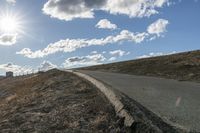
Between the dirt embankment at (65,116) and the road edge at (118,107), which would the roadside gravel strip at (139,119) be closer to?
the road edge at (118,107)

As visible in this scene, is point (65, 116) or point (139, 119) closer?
point (139, 119)

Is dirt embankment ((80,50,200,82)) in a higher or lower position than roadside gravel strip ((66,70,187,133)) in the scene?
higher

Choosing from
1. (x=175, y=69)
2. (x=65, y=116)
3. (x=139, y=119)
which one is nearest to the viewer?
(x=139, y=119)

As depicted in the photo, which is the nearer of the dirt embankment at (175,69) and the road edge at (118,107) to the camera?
the road edge at (118,107)

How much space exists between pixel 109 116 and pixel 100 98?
2.27 metres

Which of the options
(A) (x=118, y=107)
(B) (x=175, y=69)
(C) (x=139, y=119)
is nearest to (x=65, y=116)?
(A) (x=118, y=107)

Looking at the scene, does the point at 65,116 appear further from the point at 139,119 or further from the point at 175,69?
the point at 175,69

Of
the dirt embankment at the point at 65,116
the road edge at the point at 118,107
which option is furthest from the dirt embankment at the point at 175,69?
the dirt embankment at the point at 65,116

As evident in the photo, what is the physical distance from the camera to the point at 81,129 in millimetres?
8523

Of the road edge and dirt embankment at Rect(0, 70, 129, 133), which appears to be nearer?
the road edge

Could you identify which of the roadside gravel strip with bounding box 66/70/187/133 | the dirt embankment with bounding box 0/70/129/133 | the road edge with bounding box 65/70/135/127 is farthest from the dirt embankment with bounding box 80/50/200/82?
the roadside gravel strip with bounding box 66/70/187/133

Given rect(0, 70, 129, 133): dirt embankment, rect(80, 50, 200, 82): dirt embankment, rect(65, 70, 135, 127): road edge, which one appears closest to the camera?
rect(65, 70, 135, 127): road edge

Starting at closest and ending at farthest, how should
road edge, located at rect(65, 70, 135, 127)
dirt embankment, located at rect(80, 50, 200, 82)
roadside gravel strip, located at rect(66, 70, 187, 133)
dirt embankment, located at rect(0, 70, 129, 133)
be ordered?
roadside gravel strip, located at rect(66, 70, 187, 133) < road edge, located at rect(65, 70, 135, 127) < dirt embankment, located at rect(0, 70, 129, 133) < dirt embankment, located at rect(80, 50, 200, 82)

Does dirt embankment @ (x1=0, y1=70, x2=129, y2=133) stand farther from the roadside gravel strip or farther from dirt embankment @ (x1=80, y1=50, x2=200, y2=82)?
dirt embankment @ (x1=80, y1=50, x2=200, y2=82)
